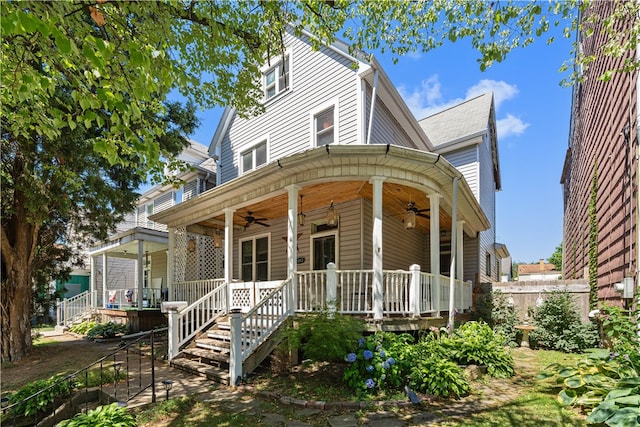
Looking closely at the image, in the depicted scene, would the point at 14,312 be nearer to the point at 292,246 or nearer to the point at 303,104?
the point at 292,246

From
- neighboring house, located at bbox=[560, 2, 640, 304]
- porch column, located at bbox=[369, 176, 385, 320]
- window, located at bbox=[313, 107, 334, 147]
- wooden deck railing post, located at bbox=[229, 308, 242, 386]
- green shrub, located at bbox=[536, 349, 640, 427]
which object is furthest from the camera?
window, located at bbox=[313, 107, 334, 147]

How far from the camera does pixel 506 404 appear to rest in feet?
15.3

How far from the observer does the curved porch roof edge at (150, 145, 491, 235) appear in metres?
6.26

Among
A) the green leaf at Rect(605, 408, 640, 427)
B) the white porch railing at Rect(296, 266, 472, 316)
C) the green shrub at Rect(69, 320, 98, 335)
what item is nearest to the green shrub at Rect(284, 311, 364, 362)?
the white porch railing at Rect(296, 266, 472, 316)

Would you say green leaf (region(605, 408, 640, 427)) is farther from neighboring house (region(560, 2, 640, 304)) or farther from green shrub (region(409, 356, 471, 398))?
neighboring house (region(560, 2, 640, 304))

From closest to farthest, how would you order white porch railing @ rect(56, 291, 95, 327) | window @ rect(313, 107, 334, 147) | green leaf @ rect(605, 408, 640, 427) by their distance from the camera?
green leaf @ rect(605, 408, 640, 427) → window @ rect(313, 107, 334, 147) → white porch railing @ rect(56, 291, 95, 327)

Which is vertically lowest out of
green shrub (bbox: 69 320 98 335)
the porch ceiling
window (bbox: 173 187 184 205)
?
green shrub (bbox: 69 320 98 335)

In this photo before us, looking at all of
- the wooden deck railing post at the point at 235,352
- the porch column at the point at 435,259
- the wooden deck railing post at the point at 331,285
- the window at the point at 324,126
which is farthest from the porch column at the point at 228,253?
the porch column at the point at 435,259

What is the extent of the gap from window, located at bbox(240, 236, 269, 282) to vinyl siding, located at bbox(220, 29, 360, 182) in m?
2.59

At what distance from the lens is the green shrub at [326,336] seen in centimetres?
529

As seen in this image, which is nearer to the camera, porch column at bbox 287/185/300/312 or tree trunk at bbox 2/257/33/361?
porch column at bbox 287/185/300/312

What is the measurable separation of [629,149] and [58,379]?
30.5ft

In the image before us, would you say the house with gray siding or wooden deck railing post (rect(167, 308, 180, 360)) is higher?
the house with gray siding

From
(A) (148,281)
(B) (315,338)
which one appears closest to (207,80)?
(B) (315,338)
